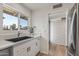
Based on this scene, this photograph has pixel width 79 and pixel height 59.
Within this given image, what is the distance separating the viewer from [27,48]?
106 centimetres

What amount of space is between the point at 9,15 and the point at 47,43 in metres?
0.59

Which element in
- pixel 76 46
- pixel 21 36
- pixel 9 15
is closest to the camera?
pixel 76 46

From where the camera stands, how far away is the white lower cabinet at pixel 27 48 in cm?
93

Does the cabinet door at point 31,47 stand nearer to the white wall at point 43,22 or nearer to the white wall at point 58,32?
the white wall at point 43,22

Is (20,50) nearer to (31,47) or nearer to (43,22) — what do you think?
(31,47)

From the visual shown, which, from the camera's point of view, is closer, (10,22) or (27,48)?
(10,22)

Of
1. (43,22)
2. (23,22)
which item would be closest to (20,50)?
(23,22)

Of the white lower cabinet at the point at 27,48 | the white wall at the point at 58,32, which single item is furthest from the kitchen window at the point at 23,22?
the white wall at the point at 58,32

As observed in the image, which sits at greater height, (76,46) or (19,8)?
(19,8)

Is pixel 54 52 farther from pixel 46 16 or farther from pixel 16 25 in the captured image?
pixel 16 25

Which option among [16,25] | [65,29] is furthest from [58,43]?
[16,25]

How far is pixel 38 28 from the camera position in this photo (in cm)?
102

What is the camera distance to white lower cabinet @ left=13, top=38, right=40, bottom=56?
932mm

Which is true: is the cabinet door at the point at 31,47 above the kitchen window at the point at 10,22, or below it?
below
